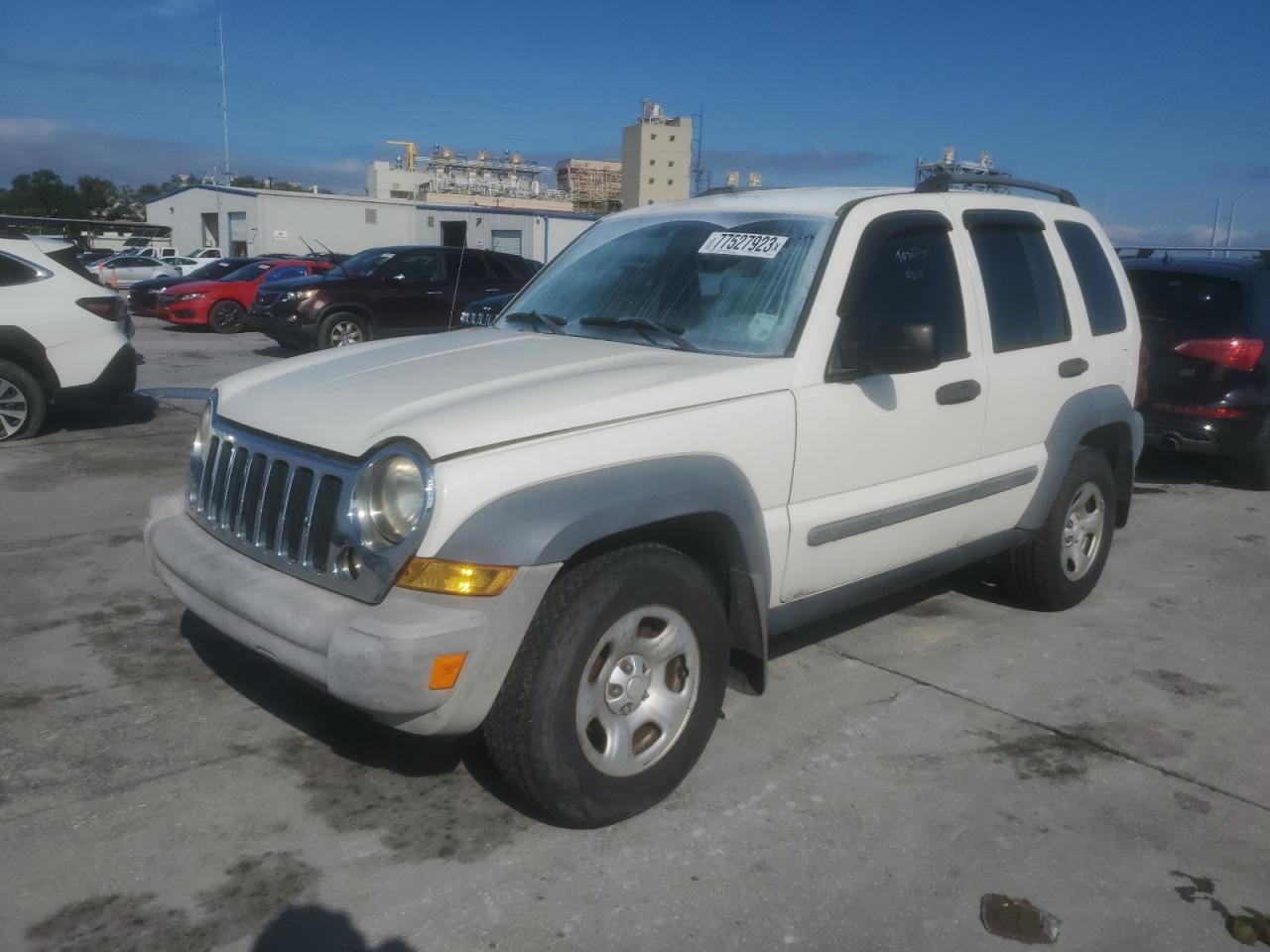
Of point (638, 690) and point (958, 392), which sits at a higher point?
point (958, 392)

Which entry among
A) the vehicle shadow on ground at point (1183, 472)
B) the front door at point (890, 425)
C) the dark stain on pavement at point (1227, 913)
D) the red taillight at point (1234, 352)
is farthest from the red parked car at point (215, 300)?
the dark stain on pavement at point (1227, 913)

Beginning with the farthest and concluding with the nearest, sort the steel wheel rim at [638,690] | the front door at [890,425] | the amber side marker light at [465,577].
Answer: the front door at [890,425] < the steel wheel rim at [638,690] < the amber side marker light at [465,577]

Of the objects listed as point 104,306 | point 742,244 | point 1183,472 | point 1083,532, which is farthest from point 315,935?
point 1183,472

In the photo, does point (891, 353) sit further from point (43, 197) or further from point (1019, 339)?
point (43, 197)

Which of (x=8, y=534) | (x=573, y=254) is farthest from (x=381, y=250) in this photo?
(x=573, y=254)

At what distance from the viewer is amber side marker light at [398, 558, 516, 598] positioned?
2.87m

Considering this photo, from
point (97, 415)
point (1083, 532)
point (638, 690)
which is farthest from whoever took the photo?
point (97, 415)

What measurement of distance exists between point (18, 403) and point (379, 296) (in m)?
7.12

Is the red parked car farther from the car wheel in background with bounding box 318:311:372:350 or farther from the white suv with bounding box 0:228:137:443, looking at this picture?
the white suv with bounding box 0:228:137:443

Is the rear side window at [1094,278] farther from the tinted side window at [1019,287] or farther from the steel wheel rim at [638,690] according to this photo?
the steel wheel rim at [638,690]

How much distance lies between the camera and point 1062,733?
4.10m

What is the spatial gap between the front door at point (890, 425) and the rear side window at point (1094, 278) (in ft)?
3.47

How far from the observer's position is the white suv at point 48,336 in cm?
877

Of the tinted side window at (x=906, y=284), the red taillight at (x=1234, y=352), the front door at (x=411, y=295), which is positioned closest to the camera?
the tinted side window at (x=906, y=284)
